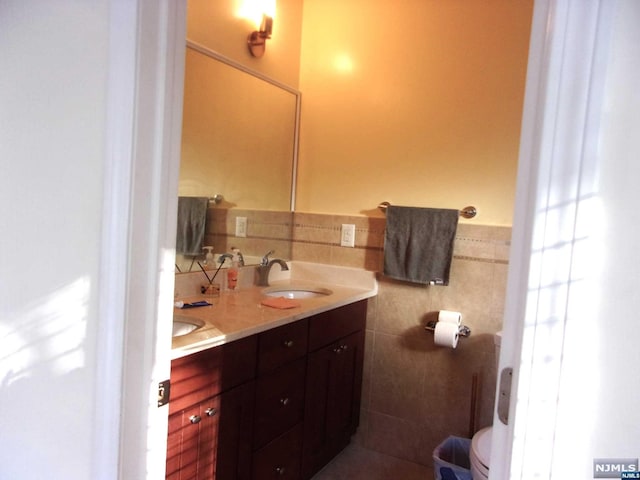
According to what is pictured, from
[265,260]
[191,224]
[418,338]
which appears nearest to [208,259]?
[191,224]

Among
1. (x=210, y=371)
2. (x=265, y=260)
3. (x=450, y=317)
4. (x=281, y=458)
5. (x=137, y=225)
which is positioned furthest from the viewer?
(x=265, y=260)

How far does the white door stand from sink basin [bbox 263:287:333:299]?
173cm

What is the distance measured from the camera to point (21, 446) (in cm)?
104

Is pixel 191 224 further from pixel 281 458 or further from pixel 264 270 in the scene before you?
pixel 281 458

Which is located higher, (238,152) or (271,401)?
(238,152)

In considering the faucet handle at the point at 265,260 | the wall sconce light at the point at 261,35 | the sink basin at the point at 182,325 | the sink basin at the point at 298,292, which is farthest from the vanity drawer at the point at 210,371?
the wall sconce light at the point at 261,35

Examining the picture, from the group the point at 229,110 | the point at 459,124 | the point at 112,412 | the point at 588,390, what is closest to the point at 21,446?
the point at 112,412

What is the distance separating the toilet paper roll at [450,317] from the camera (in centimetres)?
207

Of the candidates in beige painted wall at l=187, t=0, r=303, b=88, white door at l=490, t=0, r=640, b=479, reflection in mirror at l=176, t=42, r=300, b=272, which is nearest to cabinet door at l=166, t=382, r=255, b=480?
reflection in mirror at l=176, t=42, r=300, b=272

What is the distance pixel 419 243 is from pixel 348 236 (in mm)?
439

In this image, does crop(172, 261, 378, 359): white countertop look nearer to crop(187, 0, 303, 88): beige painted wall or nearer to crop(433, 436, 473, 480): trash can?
crop(433, 436, 473, 480): trash can

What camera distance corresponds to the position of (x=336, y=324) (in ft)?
6.82

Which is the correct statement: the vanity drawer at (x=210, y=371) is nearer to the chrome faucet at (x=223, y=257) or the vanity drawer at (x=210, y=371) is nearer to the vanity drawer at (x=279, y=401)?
the vanity drawer at (x=279, y=401)

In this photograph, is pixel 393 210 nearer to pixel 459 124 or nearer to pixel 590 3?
pixel 459 124
